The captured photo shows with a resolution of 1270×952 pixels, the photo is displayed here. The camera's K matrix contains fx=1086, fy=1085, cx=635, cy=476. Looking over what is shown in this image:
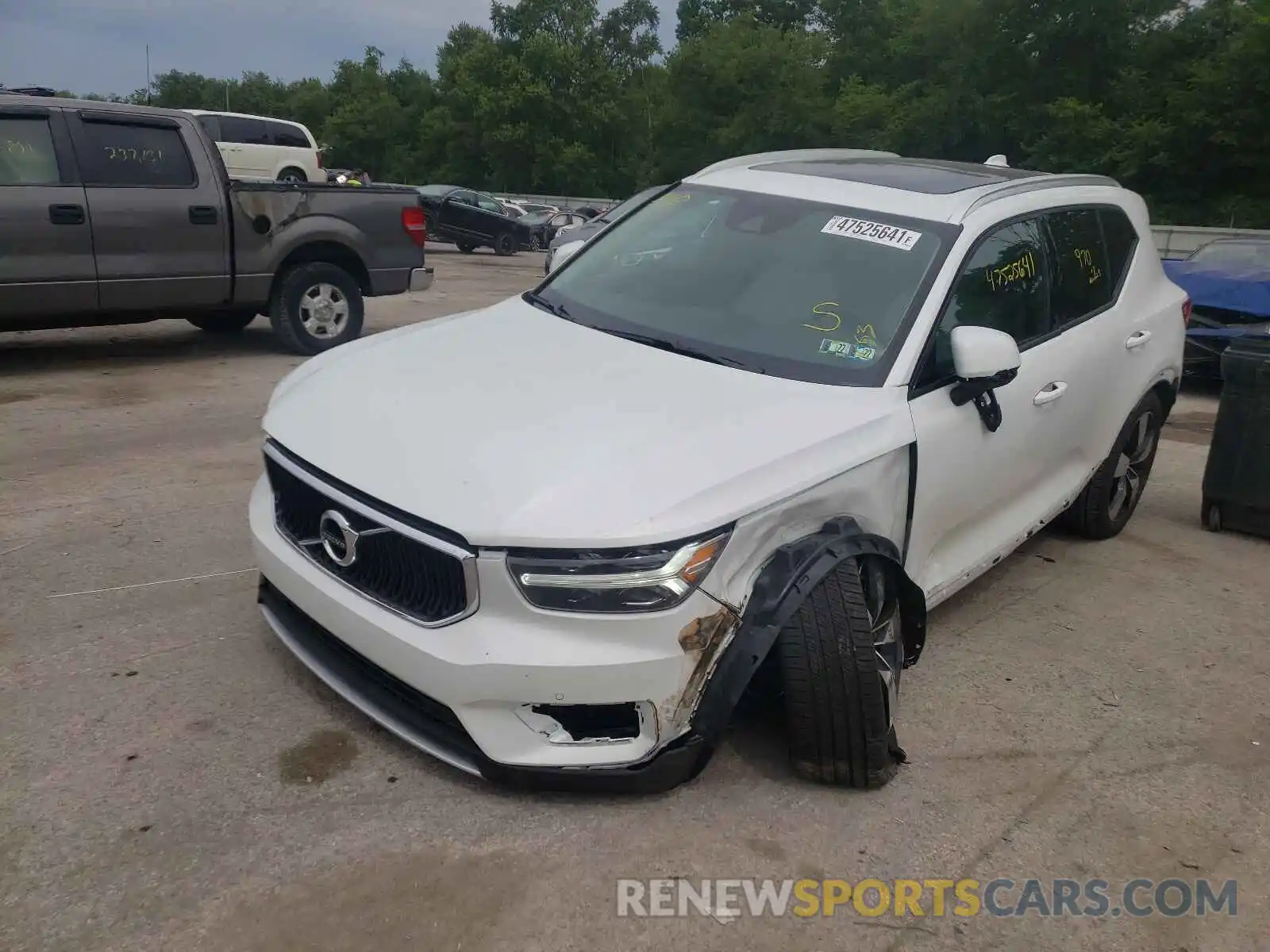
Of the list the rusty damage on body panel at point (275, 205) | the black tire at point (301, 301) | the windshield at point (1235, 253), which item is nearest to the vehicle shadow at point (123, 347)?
the black tire at point (301, 301)

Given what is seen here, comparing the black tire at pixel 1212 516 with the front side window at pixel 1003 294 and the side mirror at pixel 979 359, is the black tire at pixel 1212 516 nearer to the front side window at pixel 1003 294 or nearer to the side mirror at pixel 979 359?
the front side window at pixel 1003 294

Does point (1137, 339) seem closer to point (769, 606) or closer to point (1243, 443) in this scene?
point (1243, 443)

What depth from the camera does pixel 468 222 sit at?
27.0 meters

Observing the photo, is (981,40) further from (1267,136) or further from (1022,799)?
(1022,799)

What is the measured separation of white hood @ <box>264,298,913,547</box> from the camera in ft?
8.86

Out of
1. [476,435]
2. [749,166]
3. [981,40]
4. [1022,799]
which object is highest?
[981,40]

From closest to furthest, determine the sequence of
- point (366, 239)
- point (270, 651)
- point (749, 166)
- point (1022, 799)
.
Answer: point (1022, 799)
point (270, 651)
point (749, 166)
point (366, 239)

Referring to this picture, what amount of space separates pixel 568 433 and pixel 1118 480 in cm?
360

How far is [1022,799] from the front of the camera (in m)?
3.21

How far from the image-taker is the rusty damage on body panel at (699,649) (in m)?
2.73

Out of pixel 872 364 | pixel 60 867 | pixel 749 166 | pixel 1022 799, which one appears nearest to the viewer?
pixel 60 867

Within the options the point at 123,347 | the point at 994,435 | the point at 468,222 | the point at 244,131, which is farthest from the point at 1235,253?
the point at 468,222

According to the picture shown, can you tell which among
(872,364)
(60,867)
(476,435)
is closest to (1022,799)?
(872,364)

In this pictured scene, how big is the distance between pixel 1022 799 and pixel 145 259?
7104 millimetres
